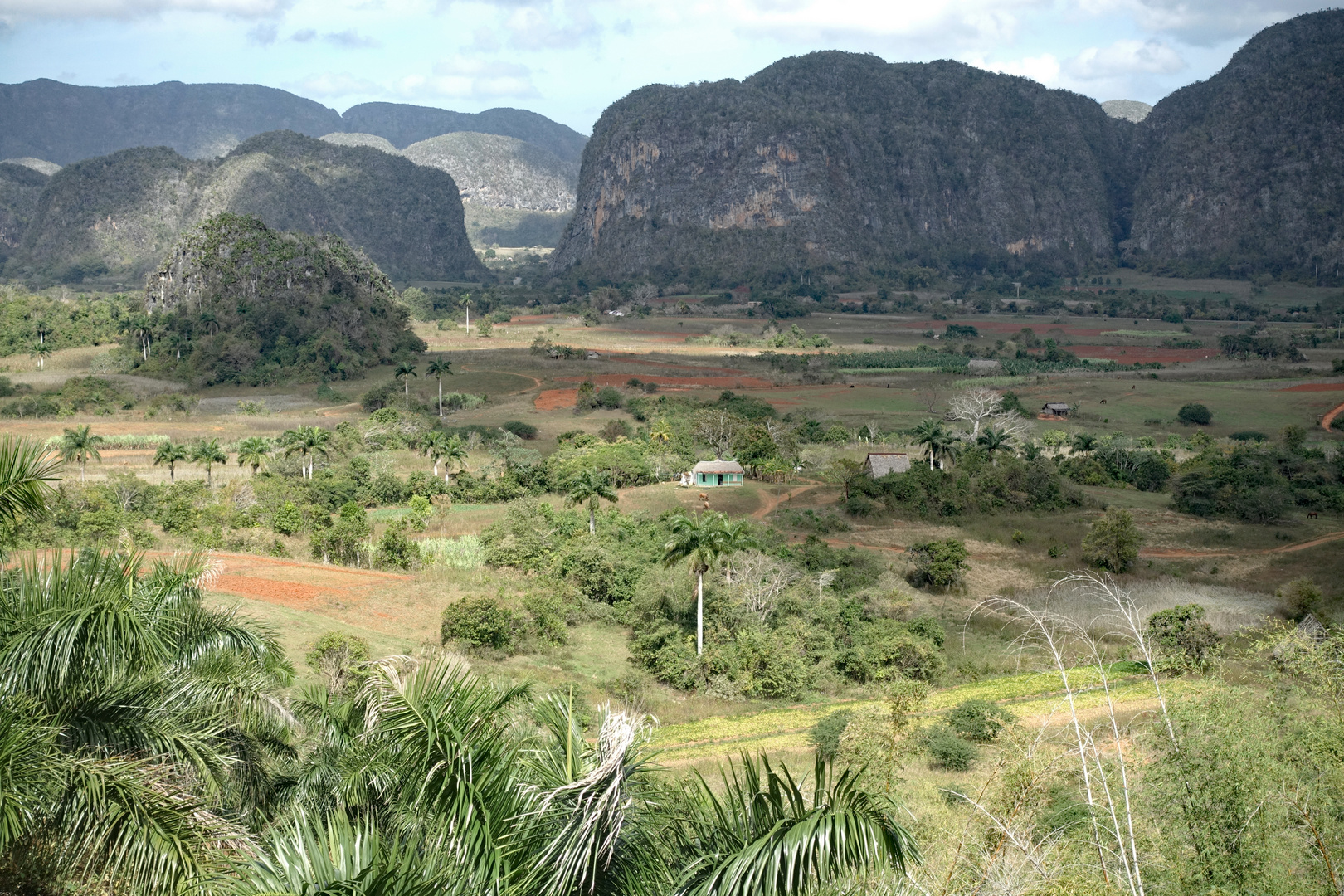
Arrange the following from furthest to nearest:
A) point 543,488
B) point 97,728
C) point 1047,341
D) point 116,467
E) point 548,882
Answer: point 1047,341, point 116,467, point 543,488, point 97,728, point 548,882

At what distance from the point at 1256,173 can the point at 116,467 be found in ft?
568

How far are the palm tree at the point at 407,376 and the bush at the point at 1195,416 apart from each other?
4431 cm

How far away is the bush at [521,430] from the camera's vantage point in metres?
57.5

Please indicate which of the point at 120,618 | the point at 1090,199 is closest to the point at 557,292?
the point at 1090,199

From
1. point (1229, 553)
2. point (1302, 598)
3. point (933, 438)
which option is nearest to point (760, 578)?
point (1302, 598)

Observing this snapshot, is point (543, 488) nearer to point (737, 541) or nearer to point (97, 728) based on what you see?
point (737, 541)

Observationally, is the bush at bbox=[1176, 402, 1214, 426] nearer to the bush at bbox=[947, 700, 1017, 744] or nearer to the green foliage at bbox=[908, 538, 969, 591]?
the green foliage at bbox=[908, 538, 969, 591]

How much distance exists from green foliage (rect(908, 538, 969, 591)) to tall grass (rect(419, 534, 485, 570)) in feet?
41.6

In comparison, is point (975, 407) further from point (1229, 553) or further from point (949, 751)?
point (949, 751)

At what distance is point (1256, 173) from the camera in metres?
172

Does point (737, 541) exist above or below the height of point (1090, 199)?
below

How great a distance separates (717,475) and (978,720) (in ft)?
85.9

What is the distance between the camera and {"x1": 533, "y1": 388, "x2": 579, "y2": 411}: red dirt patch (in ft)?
222

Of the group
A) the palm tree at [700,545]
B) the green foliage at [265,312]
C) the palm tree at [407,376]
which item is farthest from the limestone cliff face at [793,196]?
the palm tree at [700,545]
